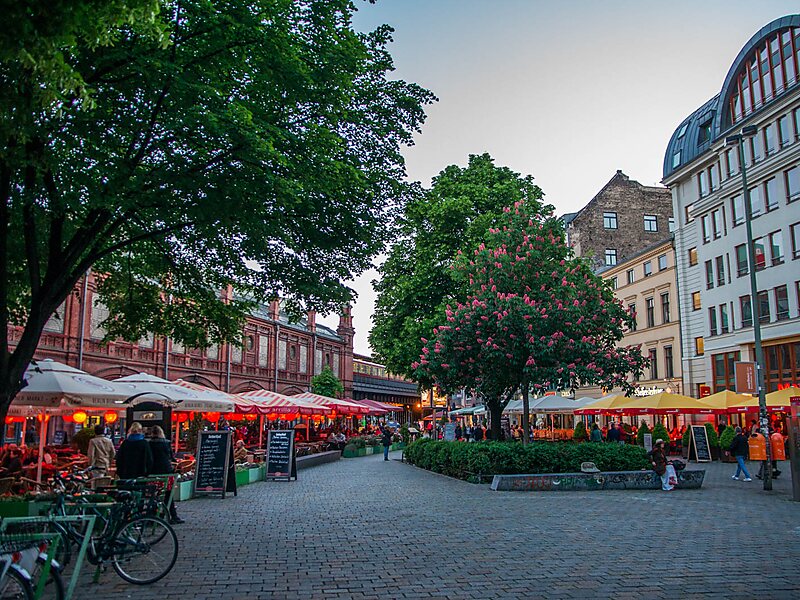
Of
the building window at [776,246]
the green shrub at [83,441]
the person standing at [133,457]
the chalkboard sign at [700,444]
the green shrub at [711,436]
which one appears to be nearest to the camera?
the person standing at [133,457]

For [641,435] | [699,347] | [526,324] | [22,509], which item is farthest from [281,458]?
[699,347]

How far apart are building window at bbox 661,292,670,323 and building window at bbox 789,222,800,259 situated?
1215 cm

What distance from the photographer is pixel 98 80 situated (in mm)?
10375

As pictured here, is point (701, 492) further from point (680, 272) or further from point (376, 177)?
point (680, 272)

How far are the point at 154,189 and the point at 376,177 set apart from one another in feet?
13.8

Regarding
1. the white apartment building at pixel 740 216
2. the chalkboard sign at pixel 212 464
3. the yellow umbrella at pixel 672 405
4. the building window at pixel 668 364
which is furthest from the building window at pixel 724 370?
the chalkboard sign at pixel 212 464

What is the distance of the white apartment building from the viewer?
111 ft

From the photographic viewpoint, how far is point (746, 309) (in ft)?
122

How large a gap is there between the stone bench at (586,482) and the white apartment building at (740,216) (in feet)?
59.8

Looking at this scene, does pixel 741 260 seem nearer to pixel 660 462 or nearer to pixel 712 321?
pixel 712 321

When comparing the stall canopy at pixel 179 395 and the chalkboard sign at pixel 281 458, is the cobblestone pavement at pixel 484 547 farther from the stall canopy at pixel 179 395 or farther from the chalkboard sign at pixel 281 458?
the chalkboard sign at pixel 281 458

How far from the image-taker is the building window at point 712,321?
40.2m

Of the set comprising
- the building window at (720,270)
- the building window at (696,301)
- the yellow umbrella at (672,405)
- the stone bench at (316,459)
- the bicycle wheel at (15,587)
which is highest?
the building window at (720,270)

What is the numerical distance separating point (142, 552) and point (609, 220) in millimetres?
55391
